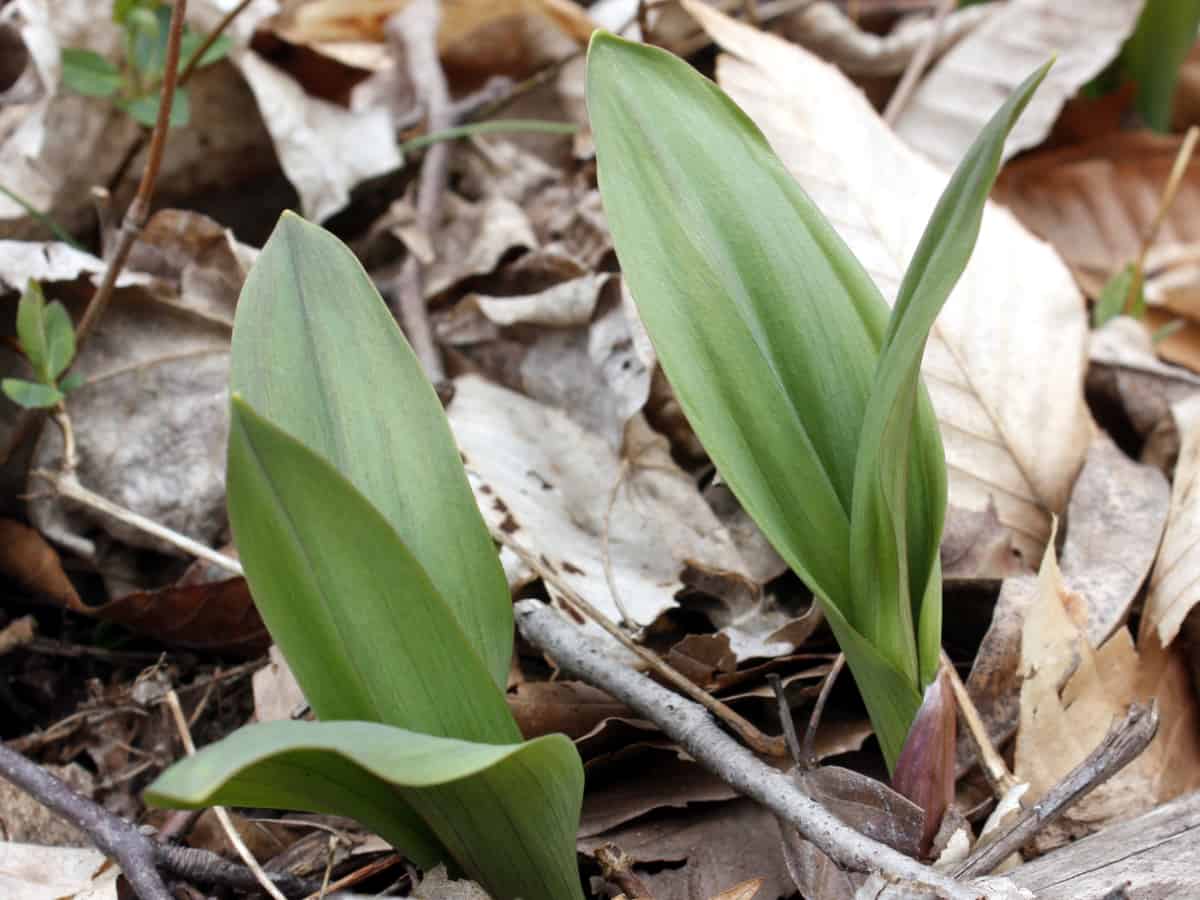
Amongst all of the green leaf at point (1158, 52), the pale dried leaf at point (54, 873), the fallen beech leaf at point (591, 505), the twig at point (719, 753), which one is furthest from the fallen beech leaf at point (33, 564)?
the green leaf at point (1158, 52)

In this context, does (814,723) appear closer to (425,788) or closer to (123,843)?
(425,788)

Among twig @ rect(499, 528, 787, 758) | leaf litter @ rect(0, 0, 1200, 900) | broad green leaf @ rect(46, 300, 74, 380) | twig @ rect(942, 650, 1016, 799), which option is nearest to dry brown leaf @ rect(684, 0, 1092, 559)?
leaf litter @ rect(0, 0, 1200, 900)

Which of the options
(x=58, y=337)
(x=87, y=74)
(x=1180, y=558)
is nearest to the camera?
(x=1180, y=558)

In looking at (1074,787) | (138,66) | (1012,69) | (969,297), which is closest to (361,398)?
(1074,787)

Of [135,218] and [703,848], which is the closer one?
[703,848]

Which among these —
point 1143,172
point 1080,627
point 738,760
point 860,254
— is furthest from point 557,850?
point 1143,172

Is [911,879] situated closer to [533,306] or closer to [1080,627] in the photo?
[1080,627]

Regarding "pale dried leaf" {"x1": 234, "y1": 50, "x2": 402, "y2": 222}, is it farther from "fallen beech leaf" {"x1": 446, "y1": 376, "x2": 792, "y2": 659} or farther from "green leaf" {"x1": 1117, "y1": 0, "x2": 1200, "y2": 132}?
"green leaf" {"x1": 1117, "y1": 0, "x2": 1200, "y2": 132}
